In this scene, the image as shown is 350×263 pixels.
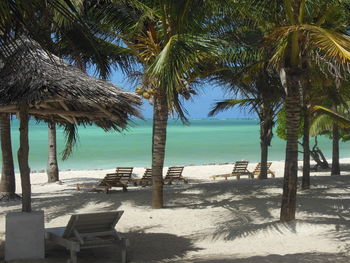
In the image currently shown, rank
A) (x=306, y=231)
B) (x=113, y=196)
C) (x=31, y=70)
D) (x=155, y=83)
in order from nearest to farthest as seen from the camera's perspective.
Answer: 1. (x=31, y=70)
2. (x=306, y=231)
3. (x=155, y=83)
4. (x=113, y=196)

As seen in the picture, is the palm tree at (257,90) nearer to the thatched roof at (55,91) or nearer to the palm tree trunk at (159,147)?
the palm tree trunk at (159,147)

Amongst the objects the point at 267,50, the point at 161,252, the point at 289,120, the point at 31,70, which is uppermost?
the point at 267,50

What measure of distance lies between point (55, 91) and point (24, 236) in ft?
6.36

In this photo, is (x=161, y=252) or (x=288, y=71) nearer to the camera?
(x=161, y=252)

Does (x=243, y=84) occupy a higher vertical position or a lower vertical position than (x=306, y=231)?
higher

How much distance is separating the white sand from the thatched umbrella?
201 cm

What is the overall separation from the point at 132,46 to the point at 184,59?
8.18 ft

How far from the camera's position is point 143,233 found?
9.23m

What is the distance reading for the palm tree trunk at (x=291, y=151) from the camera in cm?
893

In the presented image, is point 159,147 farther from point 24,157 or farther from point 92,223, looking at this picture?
point 24,157

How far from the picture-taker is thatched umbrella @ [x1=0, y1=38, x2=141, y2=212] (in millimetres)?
6410

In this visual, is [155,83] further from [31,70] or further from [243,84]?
[31,70]

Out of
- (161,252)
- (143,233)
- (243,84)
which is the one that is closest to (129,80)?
(243,84)

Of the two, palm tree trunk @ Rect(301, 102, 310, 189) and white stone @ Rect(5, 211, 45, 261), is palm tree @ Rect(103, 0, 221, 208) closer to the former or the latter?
white stone @ Rect(5, 211, 45, 261)
